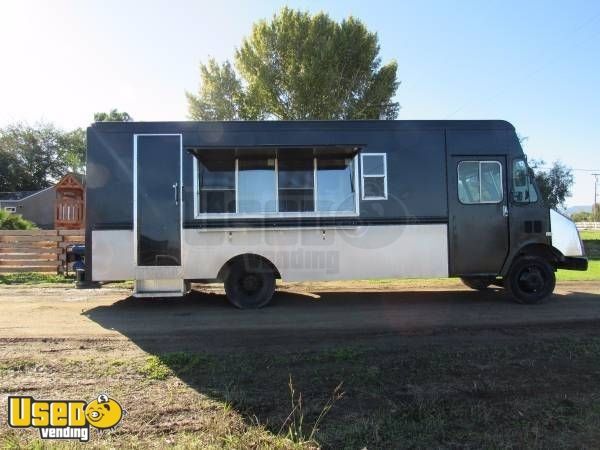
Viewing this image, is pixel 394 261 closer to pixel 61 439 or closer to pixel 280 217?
pixel 280 217

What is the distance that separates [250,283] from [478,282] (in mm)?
4905

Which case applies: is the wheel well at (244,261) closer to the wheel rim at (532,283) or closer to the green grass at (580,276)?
the wheel rim at (532,283)

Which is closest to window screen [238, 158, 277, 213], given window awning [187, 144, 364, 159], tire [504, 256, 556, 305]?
window awning [187, 144, 364, 159]

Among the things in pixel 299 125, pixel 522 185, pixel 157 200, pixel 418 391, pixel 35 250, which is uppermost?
pixel 299 125

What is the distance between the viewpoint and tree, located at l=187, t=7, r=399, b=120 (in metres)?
23.6

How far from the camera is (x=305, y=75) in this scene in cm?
2309

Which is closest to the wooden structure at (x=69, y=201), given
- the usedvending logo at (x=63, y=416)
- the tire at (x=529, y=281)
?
the tire at (x=529, y=281)

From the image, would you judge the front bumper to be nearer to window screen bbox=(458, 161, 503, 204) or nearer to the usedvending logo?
window screen bbox=(458, 161, 503, 204)

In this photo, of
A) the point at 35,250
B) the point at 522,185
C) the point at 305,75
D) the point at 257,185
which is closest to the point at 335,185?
the point at 257,185

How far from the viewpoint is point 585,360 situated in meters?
5.08

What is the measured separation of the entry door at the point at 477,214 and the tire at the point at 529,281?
366 mm

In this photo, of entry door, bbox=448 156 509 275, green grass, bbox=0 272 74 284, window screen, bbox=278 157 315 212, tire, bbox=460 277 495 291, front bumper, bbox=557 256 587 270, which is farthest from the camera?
green grass, bbox=0 272 74 284

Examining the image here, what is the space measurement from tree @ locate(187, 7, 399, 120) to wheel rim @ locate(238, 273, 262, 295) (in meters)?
16.9

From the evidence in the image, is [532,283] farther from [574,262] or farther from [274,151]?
[274,151]
